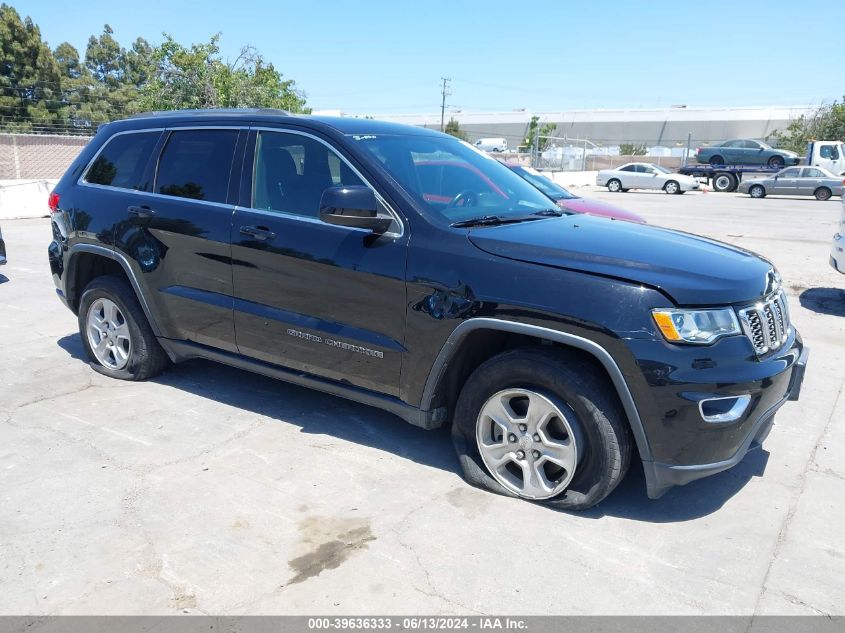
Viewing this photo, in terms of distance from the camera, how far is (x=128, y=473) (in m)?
3.99

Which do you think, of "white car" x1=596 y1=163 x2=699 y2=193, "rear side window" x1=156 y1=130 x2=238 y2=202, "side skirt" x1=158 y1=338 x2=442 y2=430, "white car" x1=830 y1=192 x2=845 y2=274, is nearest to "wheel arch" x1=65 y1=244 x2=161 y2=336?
"side skirt" x1=158 y1=338 x2=442 y2=430

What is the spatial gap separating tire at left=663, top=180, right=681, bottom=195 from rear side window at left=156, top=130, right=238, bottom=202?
31045 millimetres

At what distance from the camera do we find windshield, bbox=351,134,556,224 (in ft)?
13.3

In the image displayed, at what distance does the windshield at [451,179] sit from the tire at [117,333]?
7.23 feet

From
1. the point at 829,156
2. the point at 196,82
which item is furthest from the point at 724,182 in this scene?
the point at 196,82

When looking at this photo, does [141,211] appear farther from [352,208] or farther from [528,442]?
[528,442]

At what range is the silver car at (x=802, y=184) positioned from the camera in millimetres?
28656

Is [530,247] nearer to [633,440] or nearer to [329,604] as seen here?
[633,440]

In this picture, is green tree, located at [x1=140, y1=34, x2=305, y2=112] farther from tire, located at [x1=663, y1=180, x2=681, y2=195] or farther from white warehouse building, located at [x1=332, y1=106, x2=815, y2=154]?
white warehouse building, located at [x1=332, y1=106, x2=815, y2=154]

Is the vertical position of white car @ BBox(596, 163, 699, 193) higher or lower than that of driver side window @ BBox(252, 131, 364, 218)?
higher

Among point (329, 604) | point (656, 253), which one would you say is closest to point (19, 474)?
point (329, 604)

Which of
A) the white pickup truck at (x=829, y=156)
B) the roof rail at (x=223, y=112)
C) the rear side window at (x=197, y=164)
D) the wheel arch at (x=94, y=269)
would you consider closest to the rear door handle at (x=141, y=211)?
the rear side window at (x=197, y=164)

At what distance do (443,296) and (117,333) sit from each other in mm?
2909

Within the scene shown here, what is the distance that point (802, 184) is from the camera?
2911cm
